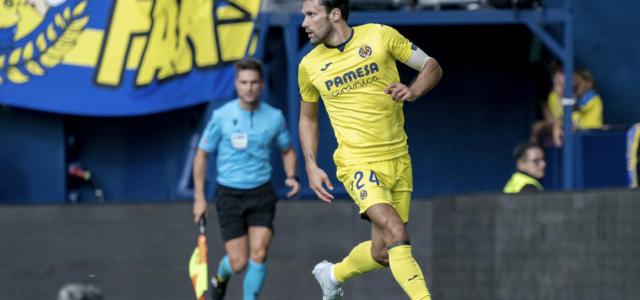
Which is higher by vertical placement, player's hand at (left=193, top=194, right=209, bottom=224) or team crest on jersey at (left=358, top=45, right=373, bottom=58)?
team crest on jersey at (left=358, top=45, right=373, bottom=58)

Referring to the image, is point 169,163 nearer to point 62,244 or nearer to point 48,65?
point 48,65

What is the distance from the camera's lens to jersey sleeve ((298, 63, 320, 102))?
17.1ft

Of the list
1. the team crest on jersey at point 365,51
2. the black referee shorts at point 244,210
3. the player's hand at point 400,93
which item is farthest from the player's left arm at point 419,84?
the black referee shorts at point 244,210

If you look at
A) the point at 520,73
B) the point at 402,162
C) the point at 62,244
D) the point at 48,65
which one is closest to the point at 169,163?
the point at 48,65

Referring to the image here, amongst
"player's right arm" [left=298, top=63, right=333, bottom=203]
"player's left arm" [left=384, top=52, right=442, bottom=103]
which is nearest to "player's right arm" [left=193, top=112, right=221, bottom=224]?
"player's right arm" [left=298, top=63, right=333, bottom=203]

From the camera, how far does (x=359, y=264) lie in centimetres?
542

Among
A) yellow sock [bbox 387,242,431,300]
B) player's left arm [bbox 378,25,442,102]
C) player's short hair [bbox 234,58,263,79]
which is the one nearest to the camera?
yellow sock [bbox 387,242,431,300]

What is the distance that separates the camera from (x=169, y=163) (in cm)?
976

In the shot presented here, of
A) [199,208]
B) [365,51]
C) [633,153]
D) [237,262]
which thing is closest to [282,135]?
[199,208]

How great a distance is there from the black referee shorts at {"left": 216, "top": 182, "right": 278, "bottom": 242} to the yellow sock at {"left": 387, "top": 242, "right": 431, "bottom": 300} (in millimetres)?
1962

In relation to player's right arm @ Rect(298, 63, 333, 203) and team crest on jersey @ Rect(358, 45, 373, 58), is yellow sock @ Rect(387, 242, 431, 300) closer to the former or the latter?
player's right arm @ Rect(298, 63, 333, 203)

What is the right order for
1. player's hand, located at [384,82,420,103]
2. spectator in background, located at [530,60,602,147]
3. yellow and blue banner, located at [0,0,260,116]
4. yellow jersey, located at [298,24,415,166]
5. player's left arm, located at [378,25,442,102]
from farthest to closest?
spectator in background, located at [530,60,602,147], yellow and blue banner, located at [0,0,260,116], yellow jersey, located at [298,24,415,166], player's left arm, located at [378,25,442,102], player's hand, located at [384,82,420,103]

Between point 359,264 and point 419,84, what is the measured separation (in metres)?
1.32

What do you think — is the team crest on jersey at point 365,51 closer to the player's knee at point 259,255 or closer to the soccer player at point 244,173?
the soccer player at point 244,173
